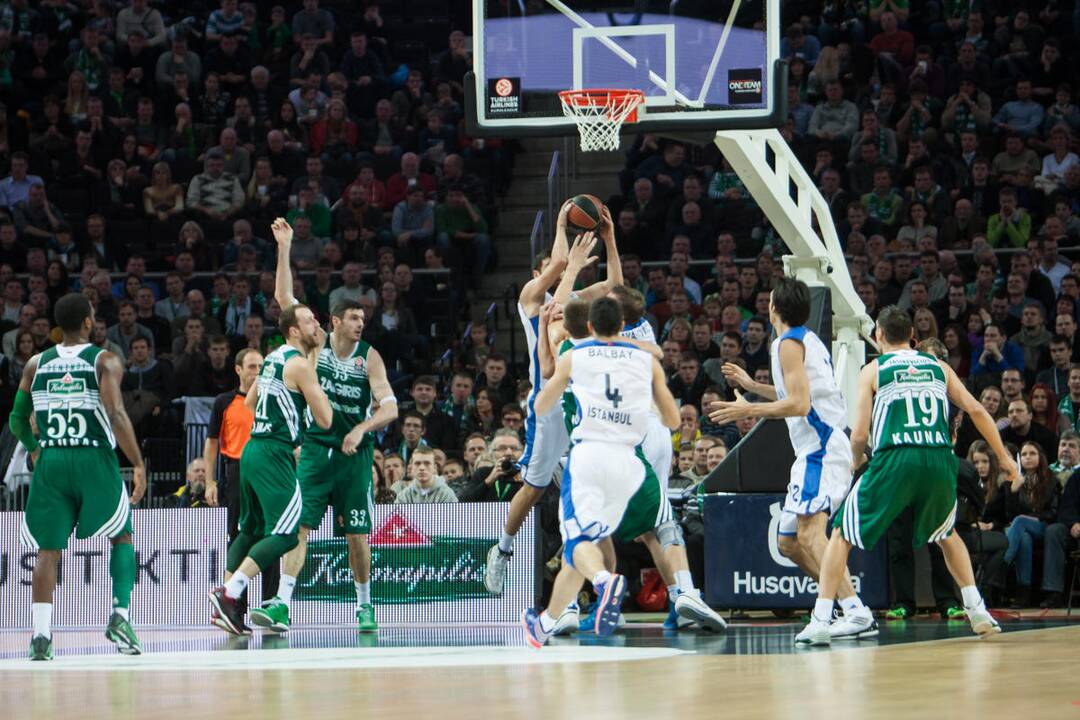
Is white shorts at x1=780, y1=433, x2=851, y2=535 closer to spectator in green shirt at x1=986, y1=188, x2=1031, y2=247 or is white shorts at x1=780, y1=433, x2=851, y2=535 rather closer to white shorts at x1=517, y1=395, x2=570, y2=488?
white shorts at x1=517, y1=395, x2=570, y2=488

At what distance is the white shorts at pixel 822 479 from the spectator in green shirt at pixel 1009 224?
30.0 ft

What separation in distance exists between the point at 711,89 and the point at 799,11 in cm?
1022

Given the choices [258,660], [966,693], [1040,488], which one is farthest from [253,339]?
[966,693]

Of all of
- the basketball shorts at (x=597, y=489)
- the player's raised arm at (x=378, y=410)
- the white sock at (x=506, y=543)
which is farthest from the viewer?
the white sock at (x=506, y=543)

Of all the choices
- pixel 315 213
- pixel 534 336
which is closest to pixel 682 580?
pixel 534 336

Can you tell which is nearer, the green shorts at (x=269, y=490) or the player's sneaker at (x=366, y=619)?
the green shorts at (x=269, y=490)

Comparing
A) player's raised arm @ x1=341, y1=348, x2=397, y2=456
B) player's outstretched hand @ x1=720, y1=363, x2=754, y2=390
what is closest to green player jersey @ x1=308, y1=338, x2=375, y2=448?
player's raised arm @ x1=341, y1=348, x2=397, y2=456

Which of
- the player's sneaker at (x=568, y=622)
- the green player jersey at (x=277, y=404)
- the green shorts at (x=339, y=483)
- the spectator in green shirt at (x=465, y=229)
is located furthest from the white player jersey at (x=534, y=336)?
the spectator in green shirt at (x=465, y=229)

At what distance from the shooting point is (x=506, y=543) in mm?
12227

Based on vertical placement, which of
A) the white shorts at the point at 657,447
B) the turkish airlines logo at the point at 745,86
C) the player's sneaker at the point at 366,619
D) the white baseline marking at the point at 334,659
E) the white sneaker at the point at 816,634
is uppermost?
the turkish airlines logo at the point at 745,86

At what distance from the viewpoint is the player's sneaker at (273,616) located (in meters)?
11.1

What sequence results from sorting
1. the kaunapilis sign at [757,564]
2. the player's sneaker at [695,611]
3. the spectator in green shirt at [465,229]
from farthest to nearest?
1. the spectator in green shirt at [465,229]
2. the kaunapilis sign at [757,564]
3. the player's sneaker at [695,611]

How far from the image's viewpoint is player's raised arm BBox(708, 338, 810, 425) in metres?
9.37

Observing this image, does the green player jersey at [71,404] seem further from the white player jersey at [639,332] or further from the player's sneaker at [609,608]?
the white player jersey at [639,332]
